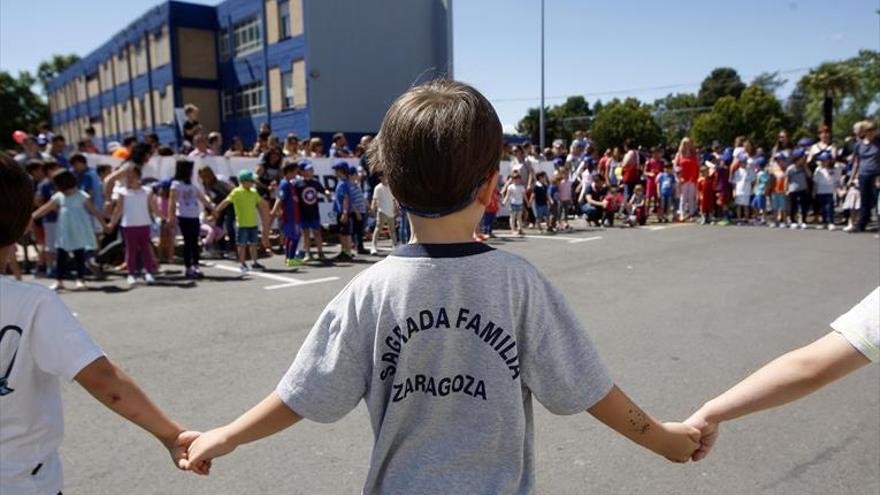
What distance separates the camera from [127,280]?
966 cm

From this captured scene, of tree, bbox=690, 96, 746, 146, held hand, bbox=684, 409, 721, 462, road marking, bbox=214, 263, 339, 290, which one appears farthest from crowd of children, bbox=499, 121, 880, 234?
tree, bbox=690, 96, 746, 146

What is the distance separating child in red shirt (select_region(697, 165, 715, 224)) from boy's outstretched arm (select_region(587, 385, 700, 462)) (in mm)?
16211

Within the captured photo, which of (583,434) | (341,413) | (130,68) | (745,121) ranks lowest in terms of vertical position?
(583,434)

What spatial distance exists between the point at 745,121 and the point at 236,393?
192ft

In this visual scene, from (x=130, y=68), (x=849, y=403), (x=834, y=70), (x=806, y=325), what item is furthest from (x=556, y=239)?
(x=130, y=68)

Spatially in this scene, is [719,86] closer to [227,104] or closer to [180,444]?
[227,104]

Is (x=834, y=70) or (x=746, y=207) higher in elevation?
(x=834, y=70)

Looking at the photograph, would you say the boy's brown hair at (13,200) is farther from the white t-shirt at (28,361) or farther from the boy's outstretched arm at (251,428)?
the boy's outstretched arm at (251,428)

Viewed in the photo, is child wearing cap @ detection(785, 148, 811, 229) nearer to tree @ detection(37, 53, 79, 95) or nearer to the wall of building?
the wall of building

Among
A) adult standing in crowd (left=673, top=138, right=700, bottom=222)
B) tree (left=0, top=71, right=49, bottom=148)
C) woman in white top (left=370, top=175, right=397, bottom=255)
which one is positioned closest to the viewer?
woman in white top (left=370, top=175, right=397, bottom=255)

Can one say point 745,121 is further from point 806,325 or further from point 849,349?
point 849,349

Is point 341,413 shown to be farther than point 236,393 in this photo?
No

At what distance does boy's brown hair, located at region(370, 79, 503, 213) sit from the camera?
1409 millimetres

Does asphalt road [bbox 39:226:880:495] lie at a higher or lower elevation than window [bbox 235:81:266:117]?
lower
